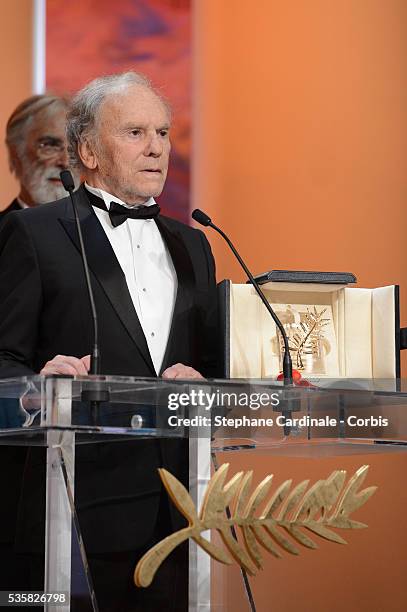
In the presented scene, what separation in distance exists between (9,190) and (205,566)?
8.18 ft

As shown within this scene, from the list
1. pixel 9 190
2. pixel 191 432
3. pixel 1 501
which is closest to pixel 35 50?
pixel 9 190

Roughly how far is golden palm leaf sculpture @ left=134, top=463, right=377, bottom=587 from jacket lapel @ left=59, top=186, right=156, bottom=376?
2.01 feet

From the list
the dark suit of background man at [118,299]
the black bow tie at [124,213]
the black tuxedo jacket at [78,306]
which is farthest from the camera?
the black bow tie at [124,213]

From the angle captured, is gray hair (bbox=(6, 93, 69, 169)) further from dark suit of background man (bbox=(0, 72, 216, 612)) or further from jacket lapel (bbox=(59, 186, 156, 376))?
jacket lapel (bbox=(59, 186, 156, 376))

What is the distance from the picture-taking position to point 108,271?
7.98ft

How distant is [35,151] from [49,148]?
61 mm

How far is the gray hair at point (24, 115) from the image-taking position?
4066 mm

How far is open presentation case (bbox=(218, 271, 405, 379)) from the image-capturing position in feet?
8.13

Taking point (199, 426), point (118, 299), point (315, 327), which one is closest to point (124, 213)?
point (118, 299)

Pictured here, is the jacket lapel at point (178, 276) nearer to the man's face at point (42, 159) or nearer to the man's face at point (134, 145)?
the man's face at point (134, 145)

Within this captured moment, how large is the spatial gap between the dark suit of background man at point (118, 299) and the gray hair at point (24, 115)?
135 centimetres

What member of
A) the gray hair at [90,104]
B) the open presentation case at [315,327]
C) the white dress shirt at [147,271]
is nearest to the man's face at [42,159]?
the gray hair at [90,104]

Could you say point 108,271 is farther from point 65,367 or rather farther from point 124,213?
point 65,367

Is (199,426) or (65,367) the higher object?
(65,367)
